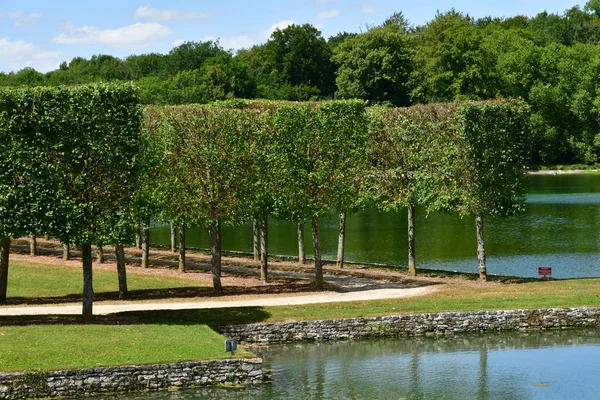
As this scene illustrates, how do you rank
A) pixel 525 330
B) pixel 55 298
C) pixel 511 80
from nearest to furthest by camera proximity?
pixel 525 330
pixel 55 298
pixel 511 80

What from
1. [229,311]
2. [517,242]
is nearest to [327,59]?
[517,242]

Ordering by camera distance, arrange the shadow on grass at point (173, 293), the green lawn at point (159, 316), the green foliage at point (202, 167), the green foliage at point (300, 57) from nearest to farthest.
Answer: the green lawn at point (159, 316) → the shadow on grass at point (173, 293) → the green foliage at point (202, 167) → the green foliage at point (300, 57)

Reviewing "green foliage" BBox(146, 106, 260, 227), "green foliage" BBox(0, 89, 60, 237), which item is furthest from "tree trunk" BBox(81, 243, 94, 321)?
"green foliage" BBox(146, 106, 260, 227)

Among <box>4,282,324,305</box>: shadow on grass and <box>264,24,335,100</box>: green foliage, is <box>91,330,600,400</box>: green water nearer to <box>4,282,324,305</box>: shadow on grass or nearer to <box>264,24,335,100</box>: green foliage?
<box>4,282,324,305</box>: shadow on grass

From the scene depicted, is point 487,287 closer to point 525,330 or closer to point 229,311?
point 525,330

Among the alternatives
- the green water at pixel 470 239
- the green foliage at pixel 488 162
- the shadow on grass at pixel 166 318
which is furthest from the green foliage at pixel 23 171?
the green water at pixel 470 239

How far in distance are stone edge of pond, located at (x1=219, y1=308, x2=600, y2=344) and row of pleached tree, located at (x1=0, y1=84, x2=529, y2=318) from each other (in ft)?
26.9

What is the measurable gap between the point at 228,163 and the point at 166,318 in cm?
1146

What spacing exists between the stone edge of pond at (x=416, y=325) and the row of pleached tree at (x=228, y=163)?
8207 mm

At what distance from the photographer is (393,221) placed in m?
98.9

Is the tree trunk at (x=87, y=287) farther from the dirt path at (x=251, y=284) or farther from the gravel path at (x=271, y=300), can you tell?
the dirt path at (x=251, y=284)

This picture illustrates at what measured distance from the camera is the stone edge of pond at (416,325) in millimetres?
46594

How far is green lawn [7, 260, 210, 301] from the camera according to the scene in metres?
55.8

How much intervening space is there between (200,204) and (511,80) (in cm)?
10312
